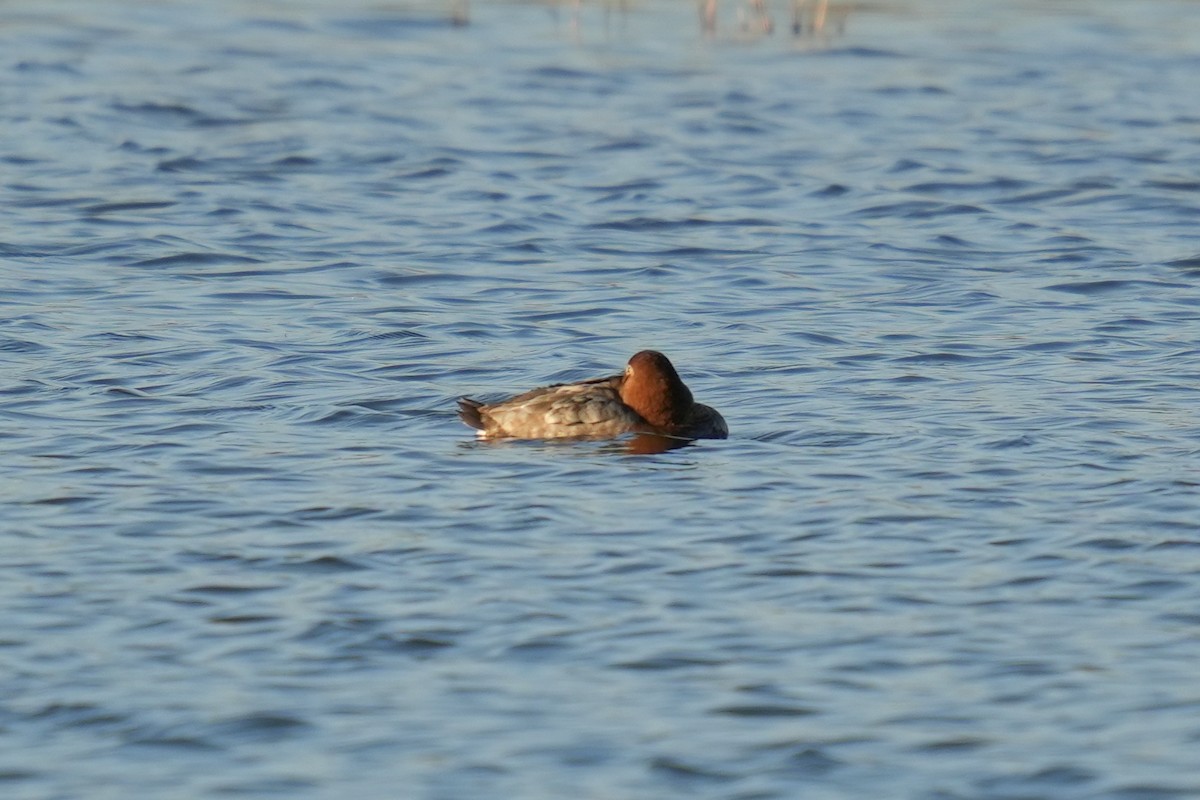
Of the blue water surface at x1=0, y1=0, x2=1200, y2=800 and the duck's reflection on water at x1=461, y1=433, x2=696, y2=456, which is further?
the duck's reflection on water at x1=461, y1=433, x2=696, y2=456

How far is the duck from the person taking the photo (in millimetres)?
12180

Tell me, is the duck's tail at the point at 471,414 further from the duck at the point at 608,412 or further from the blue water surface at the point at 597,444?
the blue water surface at the point at 597,444

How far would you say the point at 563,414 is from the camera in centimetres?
1225

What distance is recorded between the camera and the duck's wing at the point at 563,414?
12156 millimetres

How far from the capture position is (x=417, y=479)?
11211 mm

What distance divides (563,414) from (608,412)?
31 cm

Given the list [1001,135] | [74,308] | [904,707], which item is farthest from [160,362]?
[1001,135]

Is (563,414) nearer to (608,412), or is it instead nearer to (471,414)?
(608,412)

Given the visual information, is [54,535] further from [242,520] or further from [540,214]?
[540,214]

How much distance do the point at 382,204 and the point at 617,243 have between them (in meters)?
2.87

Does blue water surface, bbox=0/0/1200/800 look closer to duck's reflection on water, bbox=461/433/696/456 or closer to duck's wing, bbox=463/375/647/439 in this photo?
duck's reflection on water, bbox=461/433/696/456

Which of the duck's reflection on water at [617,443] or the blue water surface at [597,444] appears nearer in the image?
the blue water surface at [597,444]

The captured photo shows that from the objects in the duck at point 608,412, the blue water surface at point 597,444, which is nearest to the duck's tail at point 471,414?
the duck at point 608,412

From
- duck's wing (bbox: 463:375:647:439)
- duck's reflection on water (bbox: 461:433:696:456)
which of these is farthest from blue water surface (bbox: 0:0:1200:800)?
duck's wing (bbox: 463:375:647:439)
